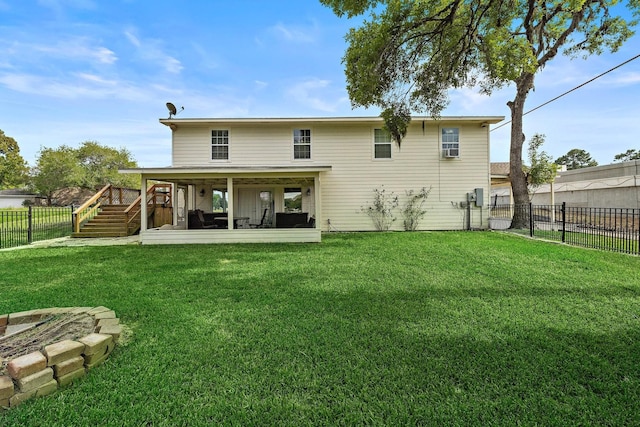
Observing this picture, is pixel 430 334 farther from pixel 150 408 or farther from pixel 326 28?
pixel 326 28

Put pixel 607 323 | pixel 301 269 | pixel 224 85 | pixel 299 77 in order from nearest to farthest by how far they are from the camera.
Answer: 1. pixel 607 323
2. pixel 301 269
3. pixel 299 77
4. pixel 224 85

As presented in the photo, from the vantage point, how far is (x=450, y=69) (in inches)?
324

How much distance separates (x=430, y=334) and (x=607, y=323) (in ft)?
6.45

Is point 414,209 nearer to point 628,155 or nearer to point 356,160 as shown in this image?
point 356,160

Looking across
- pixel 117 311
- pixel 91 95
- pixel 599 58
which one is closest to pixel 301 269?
pixel 117 311

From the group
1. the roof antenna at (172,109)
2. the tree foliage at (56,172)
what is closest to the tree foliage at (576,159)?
the roof antenna at (172,109)

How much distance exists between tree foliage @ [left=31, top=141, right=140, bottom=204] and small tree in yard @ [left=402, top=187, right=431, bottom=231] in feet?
89.0

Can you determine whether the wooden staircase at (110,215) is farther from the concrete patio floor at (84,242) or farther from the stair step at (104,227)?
the concrete patio floor at (84,242)

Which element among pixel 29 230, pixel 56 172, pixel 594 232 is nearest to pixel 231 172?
pixel 29 230

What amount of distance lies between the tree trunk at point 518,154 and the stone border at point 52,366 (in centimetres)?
1329

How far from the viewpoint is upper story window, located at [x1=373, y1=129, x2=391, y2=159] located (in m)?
12.3

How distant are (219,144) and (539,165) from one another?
12333 mm

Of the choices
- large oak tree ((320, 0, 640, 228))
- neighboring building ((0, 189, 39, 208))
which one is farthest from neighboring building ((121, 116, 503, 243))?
neighboring building ((0, 189, 39, 208))

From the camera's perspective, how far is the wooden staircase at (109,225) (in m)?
11.2
